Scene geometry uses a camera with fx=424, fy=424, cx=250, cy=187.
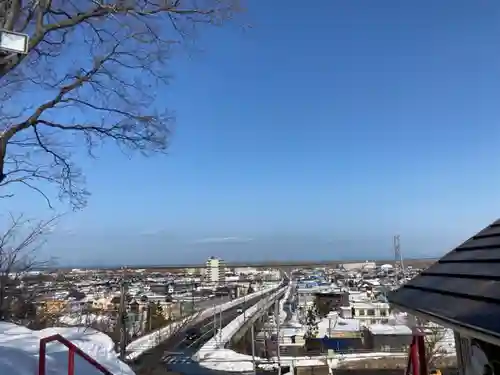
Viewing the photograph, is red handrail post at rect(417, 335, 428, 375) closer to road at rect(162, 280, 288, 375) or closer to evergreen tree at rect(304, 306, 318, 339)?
road at rect(162, 280, 288, 375)

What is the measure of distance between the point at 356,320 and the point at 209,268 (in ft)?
67.5

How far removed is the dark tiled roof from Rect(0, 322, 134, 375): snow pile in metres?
4.30

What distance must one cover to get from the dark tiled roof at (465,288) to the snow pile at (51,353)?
4.30 metres

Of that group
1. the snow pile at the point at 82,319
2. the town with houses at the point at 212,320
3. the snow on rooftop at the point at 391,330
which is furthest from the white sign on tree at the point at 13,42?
the snow on rooftop at the point at 391,330

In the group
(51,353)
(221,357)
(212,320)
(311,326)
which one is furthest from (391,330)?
(51,353)

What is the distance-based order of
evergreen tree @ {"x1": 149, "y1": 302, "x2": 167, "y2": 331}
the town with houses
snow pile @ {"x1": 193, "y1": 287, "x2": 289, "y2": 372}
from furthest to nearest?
evergreen tree @ {"x1": 149, "y1": 302, "x2": 167, "y2": 331}
snow pile @ {"x1": 193, "y1": 287, "x2": 289, "y2": 372}
the town with houses

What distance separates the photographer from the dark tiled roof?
286cm

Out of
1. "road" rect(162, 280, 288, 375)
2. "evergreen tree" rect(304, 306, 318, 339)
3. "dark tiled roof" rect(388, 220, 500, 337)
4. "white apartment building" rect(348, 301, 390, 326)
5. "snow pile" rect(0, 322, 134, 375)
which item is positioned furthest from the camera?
"white apartment building" rect(348, 301, 390, 326)

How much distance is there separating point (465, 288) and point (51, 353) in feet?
18.4

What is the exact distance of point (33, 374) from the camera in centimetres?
501

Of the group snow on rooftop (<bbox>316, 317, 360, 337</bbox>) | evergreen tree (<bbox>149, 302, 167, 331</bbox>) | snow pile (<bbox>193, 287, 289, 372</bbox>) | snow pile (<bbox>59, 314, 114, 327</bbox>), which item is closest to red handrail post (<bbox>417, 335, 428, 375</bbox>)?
snow pile (<bbox>59, 314, 114, 327</bbox>)

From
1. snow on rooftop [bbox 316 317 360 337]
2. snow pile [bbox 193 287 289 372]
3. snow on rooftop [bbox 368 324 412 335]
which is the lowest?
snow on rooftop [bbox 316 317 360 337]

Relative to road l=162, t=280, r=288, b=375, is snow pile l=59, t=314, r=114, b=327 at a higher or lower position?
higher

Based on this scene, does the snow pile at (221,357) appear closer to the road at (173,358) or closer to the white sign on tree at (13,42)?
the road at (173,358)
